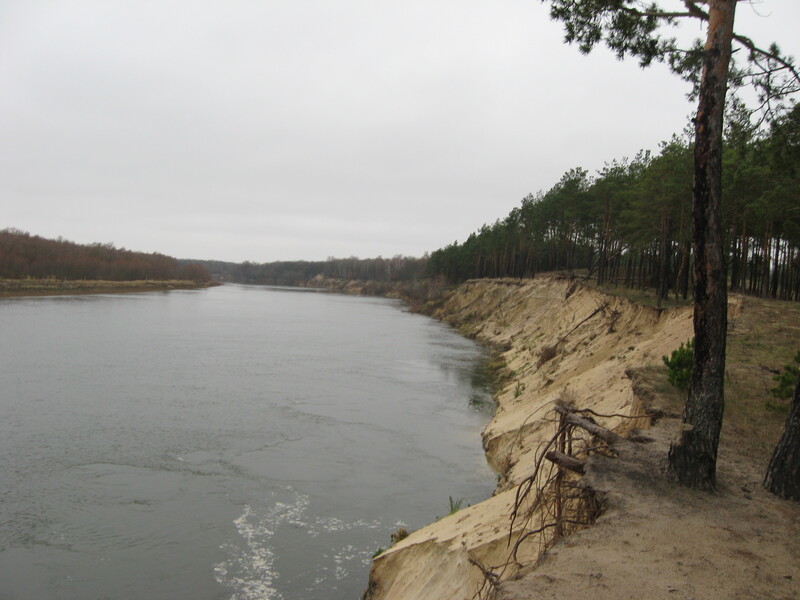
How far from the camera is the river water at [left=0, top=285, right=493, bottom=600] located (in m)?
10.9

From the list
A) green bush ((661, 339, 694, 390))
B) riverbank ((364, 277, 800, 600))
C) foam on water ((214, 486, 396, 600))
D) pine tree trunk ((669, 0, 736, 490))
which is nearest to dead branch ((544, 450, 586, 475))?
riverbank ((364, 277, 800, 600))

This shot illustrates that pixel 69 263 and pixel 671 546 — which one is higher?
pixel 69 263

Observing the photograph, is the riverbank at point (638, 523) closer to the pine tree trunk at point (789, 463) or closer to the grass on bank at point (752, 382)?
the grass on bank at point (752, 382)

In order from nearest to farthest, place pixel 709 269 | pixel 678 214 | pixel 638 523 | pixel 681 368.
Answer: pixel 638 523, pixel 709 269, pixel 681 368, pixel 678 214

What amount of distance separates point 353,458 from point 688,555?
13113 mm

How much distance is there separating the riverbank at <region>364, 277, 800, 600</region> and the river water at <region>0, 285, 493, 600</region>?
225 cm

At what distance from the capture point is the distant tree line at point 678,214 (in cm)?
1050

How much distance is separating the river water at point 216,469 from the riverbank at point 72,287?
2653 inches

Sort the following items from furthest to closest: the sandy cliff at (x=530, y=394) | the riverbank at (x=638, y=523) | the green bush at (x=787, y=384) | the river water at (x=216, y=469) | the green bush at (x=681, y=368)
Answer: the green bush at (x=681, y=368) → the river water at (x=216, y=469) → the green bush at (x=787, y=384) → the sandy cliff at (x=530, y=394) → the riverbank at (x=638, y=523)

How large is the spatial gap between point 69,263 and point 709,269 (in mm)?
133703

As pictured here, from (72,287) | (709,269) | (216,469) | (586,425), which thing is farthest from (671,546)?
(72,287)

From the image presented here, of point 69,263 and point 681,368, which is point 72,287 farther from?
point 681,368

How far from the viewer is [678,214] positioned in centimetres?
3294

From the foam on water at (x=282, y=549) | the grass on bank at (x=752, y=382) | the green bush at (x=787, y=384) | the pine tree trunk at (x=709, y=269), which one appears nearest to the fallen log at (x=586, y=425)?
the pine tree trunk at (x=709, y=269)
